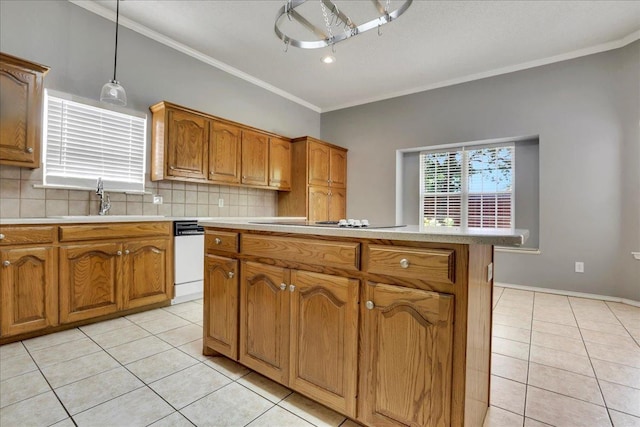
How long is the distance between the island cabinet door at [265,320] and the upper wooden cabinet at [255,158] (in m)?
2.51

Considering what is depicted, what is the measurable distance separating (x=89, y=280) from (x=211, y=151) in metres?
1.80

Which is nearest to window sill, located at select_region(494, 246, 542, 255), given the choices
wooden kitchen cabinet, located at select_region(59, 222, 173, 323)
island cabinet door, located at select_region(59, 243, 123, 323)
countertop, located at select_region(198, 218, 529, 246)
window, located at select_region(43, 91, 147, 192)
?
countertop, located at select_region(198, 218, 529, 246)

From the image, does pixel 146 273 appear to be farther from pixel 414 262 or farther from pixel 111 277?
pixel 414 262

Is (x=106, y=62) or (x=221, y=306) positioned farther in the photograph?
(x=106, y=62)

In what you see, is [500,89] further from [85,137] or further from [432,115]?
[85,137]

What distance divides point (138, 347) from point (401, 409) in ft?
6.23

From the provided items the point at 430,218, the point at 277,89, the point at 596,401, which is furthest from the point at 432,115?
the point at 596,401

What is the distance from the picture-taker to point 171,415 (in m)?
1.48

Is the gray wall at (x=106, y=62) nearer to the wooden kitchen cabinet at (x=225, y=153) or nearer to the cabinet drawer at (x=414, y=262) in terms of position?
the wooden kitchen cabinet at (x=225, y=153)

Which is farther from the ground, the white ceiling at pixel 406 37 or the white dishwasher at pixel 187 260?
the white ceiling at pixel 406 37

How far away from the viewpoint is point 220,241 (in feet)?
6.35

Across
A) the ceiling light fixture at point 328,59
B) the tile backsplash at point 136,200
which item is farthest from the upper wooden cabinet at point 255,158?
the ceiling light fixture at point 328,59

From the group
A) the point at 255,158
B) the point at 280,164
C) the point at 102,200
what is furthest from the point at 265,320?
the point at 280,164

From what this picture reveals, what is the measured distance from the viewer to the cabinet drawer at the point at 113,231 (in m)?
2.44
